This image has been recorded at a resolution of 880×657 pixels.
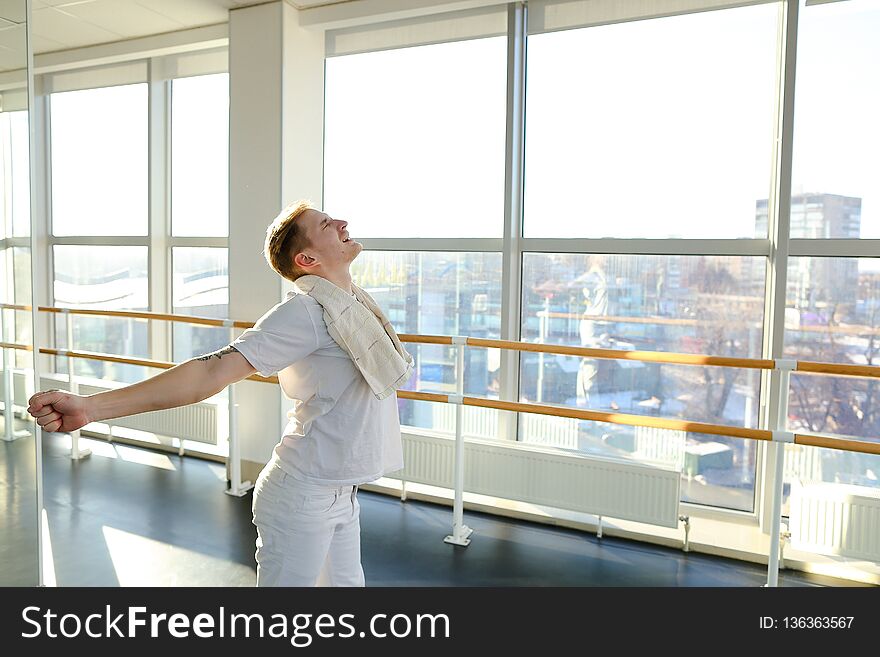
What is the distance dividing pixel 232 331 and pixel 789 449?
3.15m

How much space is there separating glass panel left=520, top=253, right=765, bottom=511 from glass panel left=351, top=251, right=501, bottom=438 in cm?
21

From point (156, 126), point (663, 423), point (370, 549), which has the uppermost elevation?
point (156, 126)

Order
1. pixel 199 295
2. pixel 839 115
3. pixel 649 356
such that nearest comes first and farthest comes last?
pixel 649 356
pixel 839 115
pixel 199 295

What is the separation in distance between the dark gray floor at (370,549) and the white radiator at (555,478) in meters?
0.23

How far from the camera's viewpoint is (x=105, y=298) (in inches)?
219

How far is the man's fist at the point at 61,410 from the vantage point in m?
1.27

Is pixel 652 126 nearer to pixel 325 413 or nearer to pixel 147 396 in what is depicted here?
pixel 325 413

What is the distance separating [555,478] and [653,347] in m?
0.86

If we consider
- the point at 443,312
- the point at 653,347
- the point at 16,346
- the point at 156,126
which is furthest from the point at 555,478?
the point at 156,126

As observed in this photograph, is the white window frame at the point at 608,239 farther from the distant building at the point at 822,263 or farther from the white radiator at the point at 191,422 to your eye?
the white radiator at the point at 191,422

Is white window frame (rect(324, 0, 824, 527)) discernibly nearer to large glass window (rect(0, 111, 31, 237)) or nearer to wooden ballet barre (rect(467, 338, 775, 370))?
wooden ballet barre (rect(467, 338, 775, 370))

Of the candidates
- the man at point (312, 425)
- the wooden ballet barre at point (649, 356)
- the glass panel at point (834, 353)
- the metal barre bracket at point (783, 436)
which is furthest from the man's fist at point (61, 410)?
the glass panel at point (834, 353)

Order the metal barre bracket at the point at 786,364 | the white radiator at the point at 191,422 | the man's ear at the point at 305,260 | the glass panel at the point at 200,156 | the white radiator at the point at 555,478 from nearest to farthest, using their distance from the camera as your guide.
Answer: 1. the man's ear at the point at 305,260
2. the metal barre bracket at the point at 786,364
3. the white radiator at the point at 555,478
4. the white radiator at the point at 191,422
5. the glass panel at the point at 200,156

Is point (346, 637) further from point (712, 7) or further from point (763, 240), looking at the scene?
point (712, 7)
